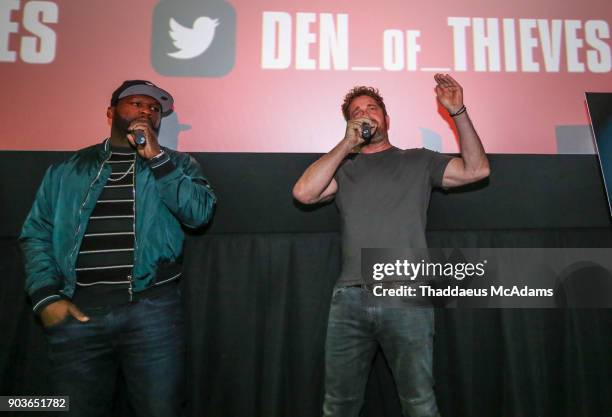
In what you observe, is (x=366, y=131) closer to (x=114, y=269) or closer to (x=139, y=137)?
(x=139, y=137)

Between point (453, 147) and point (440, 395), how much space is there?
1029mm

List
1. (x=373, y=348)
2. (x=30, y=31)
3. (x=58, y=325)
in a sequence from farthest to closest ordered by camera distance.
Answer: (x=30, y=31) < (x=373, y=348) < (x=58, y=325)

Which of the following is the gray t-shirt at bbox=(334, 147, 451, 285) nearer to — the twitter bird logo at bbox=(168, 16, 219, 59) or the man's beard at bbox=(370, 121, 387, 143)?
the man's beard at bbox=(370, 121, 387, 143)

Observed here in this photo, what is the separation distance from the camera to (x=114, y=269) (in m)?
1.26

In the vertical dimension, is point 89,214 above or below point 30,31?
below

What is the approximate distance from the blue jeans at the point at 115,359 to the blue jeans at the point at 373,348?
1.60 ft

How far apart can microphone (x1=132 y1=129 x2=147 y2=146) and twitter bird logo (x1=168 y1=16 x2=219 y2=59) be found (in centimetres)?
73

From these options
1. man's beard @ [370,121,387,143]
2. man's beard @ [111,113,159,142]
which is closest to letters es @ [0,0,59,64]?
man's beard @ [111,113,159,142]

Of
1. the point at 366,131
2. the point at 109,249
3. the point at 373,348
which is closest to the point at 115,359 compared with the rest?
the point at 109,249

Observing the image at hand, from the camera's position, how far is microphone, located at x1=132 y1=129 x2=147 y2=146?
128cm

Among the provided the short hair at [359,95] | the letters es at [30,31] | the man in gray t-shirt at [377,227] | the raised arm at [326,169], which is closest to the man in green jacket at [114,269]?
the raised arm at [326,169]

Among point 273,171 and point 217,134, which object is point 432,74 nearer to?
point 273,171

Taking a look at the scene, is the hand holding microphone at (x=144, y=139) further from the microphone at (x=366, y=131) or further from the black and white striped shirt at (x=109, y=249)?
the microphone at (x=366, y=131)

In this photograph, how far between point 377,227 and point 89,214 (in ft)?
3.00
